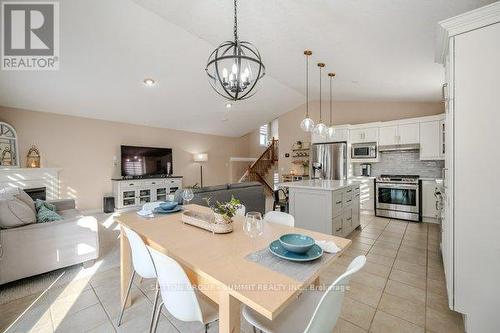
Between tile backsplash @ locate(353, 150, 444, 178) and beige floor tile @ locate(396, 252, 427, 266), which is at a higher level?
tile backsplash @ locate(353, 150, 444, 178)

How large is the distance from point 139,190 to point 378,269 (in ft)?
18.6

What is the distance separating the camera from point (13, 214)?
220 centimetres

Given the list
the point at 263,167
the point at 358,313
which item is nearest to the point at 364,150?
the point at 358,313

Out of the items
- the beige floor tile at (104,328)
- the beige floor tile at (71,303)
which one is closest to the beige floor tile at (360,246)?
the beige floor tile at (104,328)

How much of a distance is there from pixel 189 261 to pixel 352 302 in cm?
171

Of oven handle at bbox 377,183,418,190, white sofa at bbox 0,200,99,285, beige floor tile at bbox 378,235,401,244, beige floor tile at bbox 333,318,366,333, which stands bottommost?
beige floor tile at bbox 333,318,366,333

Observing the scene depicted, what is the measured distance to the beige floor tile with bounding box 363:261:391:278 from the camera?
245 cm

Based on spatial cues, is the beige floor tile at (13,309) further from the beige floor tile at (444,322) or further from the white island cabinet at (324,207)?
the beige floor tile at (444,322)

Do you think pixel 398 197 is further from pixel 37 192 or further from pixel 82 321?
pixel 37 192

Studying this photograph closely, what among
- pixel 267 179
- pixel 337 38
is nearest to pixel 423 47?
pixel 337 38

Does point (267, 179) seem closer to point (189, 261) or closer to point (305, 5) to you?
point (305, 5)

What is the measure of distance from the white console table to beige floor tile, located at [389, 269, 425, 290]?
15.7 feet

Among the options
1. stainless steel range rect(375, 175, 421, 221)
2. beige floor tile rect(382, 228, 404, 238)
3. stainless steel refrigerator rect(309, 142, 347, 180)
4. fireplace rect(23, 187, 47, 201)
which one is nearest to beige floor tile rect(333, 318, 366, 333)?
beige floor tile rect(382, 228, 404, 238)

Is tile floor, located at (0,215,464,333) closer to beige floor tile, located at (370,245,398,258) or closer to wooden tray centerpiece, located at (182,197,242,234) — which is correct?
beige floor tile, located at (370,245,398,258)
